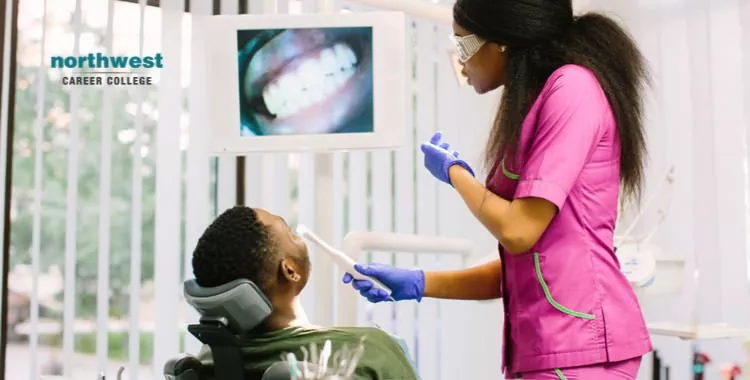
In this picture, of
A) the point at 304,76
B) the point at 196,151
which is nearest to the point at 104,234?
the point at 196,151

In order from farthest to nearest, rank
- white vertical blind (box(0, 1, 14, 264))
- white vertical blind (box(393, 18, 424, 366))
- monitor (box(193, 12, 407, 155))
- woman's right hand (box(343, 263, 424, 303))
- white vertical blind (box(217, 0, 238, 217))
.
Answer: white vertical blind (box(393, 18, 424, 366)) → white vertical blind (box(217, 0, 238, 217)) → white vertical blind (box(0, 1, 14, 264)) → monitor (box(193, 12, 407, 155)) → woman's right hand (box(343, 263, 424, 303))

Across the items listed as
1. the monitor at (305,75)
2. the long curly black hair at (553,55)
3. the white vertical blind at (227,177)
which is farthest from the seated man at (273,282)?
the white vertical blind at (227,177)

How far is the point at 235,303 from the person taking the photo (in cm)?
118

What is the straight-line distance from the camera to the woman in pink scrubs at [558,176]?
4.02 feet

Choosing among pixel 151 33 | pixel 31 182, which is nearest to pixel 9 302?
pixel 31 182

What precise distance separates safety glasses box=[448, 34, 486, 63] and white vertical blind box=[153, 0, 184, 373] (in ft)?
4.14

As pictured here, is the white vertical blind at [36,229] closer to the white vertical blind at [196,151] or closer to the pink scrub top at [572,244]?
the white vertical blind at [196,151]

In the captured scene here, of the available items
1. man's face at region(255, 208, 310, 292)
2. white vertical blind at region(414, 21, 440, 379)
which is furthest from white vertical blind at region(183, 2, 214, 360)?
man's face at region(255, 208, 310, 292)

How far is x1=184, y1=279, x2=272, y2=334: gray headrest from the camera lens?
1182 mm

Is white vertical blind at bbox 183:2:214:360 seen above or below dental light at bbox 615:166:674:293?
above

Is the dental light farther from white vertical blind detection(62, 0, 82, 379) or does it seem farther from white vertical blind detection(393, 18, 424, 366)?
white vertical blind detection(62, 0, 82, 379)

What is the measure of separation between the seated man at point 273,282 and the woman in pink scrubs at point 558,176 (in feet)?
0.77

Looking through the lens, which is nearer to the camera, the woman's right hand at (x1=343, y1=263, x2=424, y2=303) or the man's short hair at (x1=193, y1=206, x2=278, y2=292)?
the man's short hair at (x1=193, y1=206, x2=278, y2=292)

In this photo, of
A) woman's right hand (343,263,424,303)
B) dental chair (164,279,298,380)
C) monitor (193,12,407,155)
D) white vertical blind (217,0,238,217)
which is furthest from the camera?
white vertical blind (217,0,238,217)
